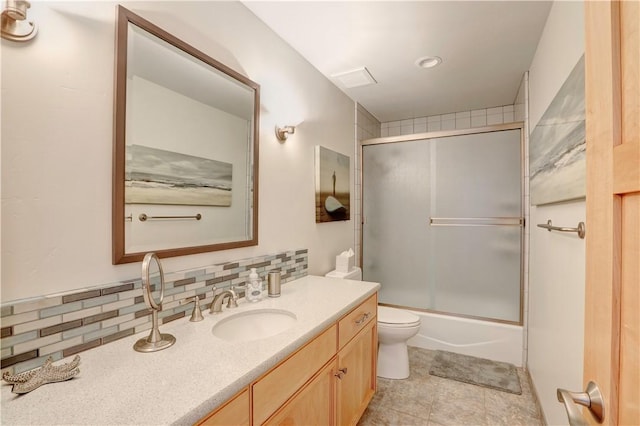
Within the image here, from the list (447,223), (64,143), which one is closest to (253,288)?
(64,143)

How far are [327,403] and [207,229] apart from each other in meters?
0.94

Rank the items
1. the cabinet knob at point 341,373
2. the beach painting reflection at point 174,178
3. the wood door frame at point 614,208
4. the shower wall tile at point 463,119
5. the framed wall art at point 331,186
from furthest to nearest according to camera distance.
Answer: the shower wall tile at point 463,119
the framed wall art at point 331,186
the cabinet knob at point 341,373
the beach painting reflection at point 174,178
the wood door frame at point 614,208

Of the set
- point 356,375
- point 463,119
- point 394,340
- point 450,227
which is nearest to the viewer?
point 356,375

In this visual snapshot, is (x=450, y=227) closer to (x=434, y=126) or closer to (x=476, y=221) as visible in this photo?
(x=476, y=221)

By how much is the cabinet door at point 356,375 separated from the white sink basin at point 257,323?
1.00ft

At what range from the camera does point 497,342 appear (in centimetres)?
254

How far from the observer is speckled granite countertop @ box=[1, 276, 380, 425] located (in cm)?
66

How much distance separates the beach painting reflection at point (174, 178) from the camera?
1.12 meters

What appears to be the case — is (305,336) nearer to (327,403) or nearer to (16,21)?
(327,403)

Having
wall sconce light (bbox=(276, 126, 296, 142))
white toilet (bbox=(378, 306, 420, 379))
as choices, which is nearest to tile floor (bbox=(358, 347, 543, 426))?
white toilet (bbox=(378, 306, 420, 379))

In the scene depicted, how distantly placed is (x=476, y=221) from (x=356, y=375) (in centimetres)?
182

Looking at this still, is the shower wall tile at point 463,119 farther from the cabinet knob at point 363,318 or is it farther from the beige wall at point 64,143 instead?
the beige wall at point 64,143

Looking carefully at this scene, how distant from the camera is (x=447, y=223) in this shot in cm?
283

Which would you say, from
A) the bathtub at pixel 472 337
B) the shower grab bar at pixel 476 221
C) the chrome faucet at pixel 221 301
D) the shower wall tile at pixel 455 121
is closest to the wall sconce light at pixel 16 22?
the chrome faucet at pixel 221 301
